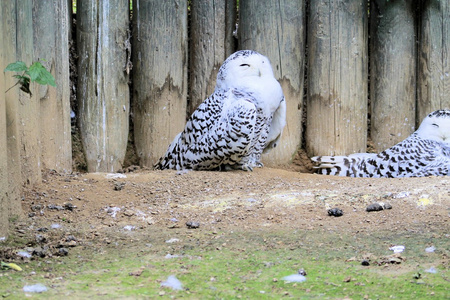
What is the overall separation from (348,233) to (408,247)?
1.32 ft

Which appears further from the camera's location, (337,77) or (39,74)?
(337,77)

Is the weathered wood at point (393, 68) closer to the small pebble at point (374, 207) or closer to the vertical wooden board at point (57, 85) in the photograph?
the small pebble at point (374, 207)

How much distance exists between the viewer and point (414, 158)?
19.5ft

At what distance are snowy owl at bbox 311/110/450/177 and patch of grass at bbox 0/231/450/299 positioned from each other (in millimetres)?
2583

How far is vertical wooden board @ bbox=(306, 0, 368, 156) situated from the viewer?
20.3 ft

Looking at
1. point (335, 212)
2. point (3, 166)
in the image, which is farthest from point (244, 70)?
point (3, 166)

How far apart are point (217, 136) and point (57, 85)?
4.61ft

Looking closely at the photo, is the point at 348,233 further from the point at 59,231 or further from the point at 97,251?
the point at 59,231

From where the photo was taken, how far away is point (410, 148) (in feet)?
19.6

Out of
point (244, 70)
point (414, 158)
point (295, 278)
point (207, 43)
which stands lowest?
point (295, 278)

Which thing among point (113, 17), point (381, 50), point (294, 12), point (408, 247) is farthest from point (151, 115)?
point (408, 247)

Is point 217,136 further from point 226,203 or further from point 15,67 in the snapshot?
point 15,67

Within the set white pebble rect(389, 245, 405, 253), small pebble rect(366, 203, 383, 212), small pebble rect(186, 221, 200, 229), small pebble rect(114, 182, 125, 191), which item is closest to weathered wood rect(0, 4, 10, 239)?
small pebble rect(186, 221, 200, 229)

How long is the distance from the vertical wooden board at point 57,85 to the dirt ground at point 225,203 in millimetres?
372
